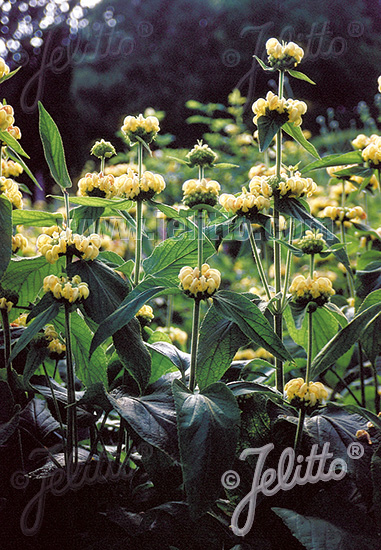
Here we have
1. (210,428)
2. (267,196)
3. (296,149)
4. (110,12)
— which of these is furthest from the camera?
(110,12)

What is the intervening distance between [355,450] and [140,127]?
1.75 feet

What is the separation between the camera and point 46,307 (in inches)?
24.1

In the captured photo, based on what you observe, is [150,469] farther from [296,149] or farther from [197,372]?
[296,149]

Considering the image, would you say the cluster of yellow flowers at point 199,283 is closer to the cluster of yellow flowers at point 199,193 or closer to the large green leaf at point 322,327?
the cluster of yellow flowers at point 199,193

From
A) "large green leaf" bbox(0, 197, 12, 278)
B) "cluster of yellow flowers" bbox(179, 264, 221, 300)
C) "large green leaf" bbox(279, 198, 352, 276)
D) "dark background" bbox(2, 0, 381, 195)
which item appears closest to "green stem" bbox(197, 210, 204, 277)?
"cluster of yellow flowers" bbox(179, 264, 221, 300)

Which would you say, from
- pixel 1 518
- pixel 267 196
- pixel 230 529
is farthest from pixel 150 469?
pixel 267 196

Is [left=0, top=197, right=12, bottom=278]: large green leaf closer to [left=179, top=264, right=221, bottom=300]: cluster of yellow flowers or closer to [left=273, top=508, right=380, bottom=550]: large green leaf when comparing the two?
[left=179, top=264, right=221, bottom=300]: cluster of yellow flowers

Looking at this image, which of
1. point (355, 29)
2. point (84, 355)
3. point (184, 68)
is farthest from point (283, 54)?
point (184, 68)

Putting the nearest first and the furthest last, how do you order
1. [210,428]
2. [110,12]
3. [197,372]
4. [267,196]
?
[210,428]
[197,372]
[267,196]
[110,12]

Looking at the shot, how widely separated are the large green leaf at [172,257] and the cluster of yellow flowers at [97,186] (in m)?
0.13

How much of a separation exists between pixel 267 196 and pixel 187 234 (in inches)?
5.1

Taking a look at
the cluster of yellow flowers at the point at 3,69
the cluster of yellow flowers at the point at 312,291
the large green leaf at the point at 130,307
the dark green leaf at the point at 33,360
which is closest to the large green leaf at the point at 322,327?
the cluster of yellow flowers at the point at 312,291

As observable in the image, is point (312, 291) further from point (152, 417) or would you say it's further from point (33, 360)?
point (33, 360)

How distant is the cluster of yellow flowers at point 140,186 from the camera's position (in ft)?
2.29
